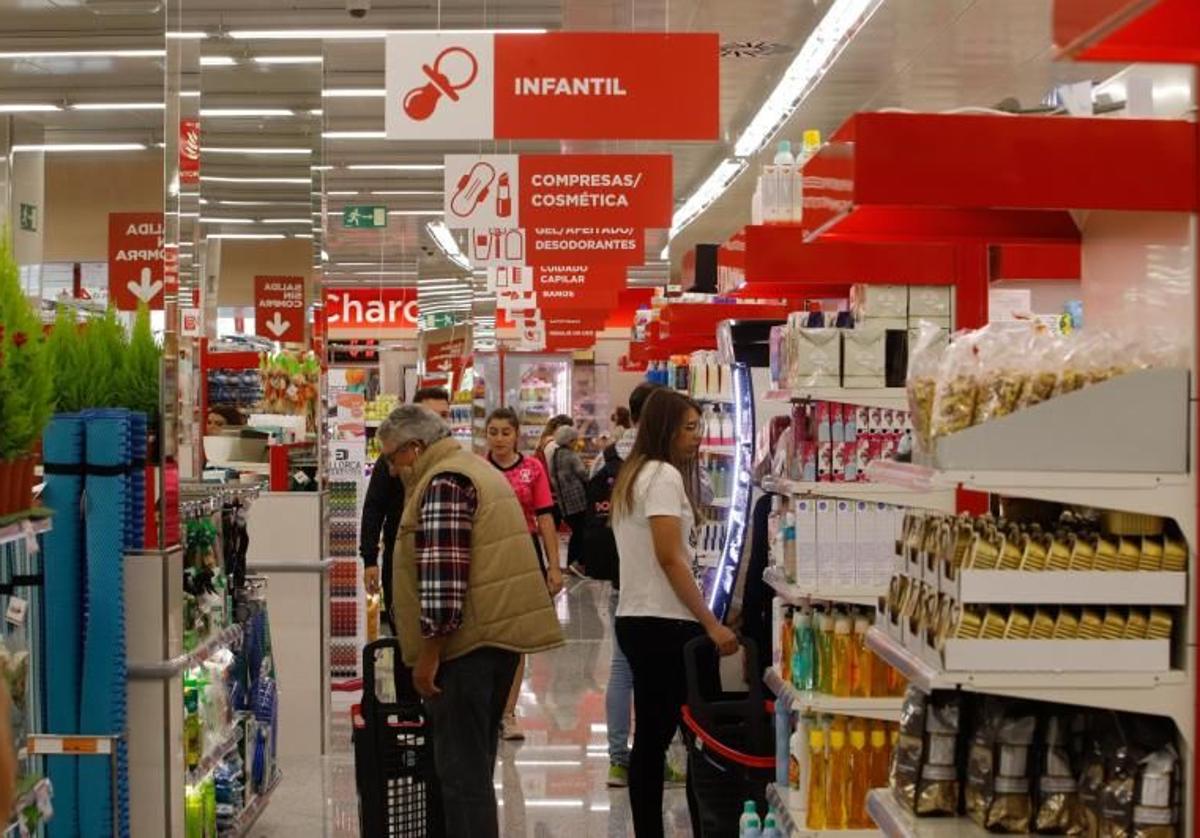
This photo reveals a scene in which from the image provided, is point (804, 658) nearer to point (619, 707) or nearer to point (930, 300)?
point (930, 300)

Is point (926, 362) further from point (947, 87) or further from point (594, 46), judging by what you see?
point (947, 87)

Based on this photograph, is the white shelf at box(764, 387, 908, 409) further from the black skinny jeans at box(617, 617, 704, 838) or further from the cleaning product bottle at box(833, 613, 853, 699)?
the black skinny jeans at box(617, 617, 704, 838)

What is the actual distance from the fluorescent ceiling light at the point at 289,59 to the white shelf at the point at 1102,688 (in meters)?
5.87

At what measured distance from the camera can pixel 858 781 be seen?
5105 mm

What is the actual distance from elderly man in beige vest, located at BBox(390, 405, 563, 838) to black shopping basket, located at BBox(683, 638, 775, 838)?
0.81 meters

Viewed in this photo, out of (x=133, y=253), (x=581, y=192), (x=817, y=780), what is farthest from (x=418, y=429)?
(x=133, y=253)

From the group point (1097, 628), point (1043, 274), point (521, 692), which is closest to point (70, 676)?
point (1097, 628)

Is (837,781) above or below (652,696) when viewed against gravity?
below

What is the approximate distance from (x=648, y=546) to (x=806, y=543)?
0.74 meters

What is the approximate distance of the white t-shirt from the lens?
5840mm

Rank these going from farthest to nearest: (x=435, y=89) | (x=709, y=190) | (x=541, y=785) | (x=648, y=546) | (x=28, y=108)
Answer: (x=709, y=190) < (x=28, y=108) < (x=541, y=785) < (x=435, y=89) < (x=648, y=546)

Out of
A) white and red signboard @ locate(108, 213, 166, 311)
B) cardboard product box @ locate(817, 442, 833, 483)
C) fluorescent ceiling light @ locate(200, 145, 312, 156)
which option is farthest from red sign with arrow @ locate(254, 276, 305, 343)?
cardboard product box @ locate(817, 442, 833, 483)

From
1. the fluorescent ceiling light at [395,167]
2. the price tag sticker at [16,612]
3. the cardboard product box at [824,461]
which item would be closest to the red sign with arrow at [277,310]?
the fluorescent ceiling light at [395,167]

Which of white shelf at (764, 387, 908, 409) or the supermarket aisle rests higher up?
white shelf at (764, 387, 908, 409)
